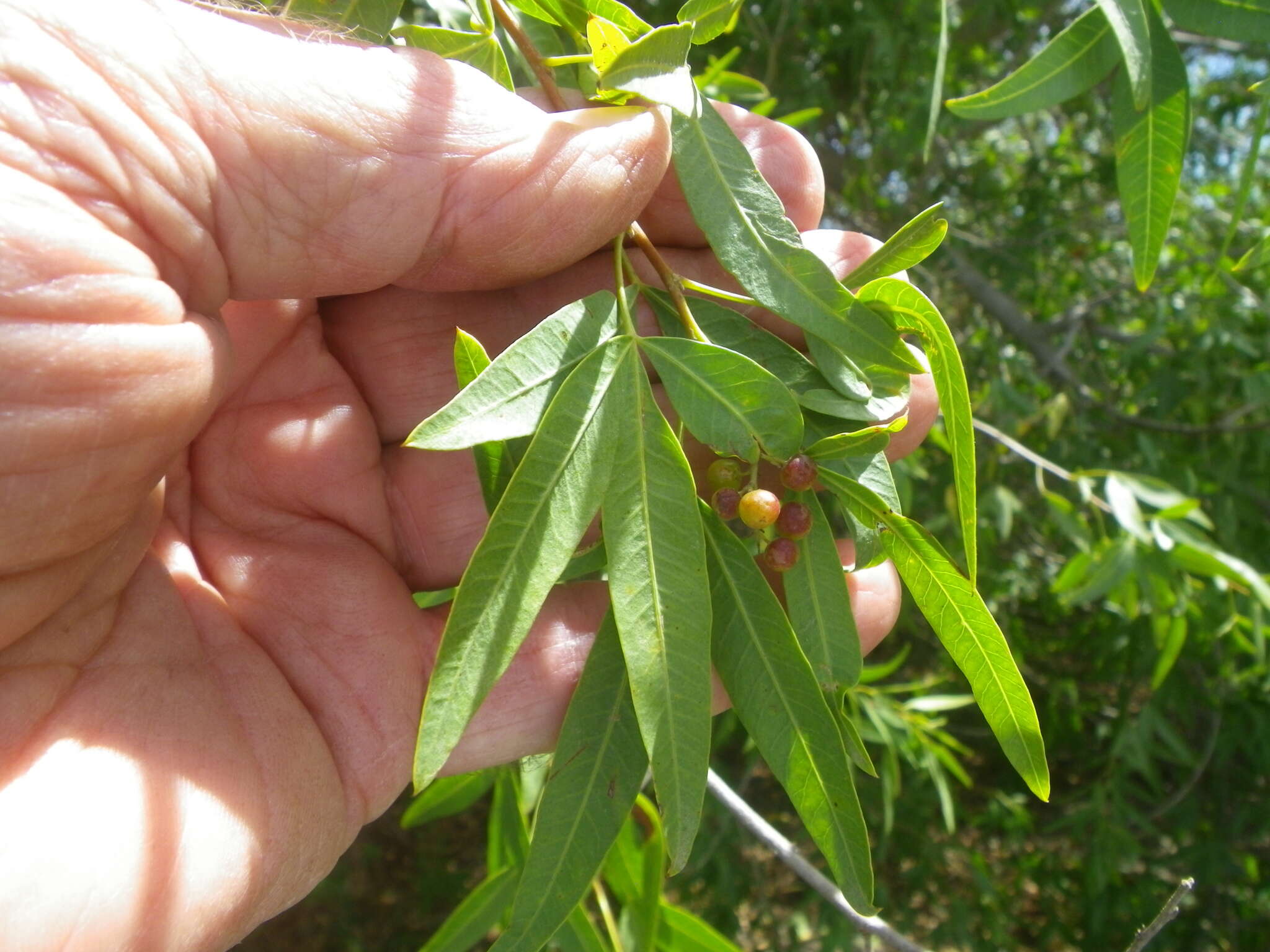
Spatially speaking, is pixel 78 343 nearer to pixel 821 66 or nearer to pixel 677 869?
pixel 677 869

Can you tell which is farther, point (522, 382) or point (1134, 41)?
point (1134, 41)

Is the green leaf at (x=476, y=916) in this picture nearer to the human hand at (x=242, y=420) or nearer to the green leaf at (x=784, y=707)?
the human hand at (x=242, y=420)

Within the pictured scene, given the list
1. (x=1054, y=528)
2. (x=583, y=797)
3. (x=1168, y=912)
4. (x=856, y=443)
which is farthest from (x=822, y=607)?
(x=1054, y=528)

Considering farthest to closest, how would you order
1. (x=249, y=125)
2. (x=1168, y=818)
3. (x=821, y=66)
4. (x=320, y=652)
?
(x=1168, y=818) → (x=821, y=66) → (x=320, y=652) → (x=249, y=125)

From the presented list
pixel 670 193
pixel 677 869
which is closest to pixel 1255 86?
pixel 670 193

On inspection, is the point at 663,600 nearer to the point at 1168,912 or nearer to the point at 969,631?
the point at 969,631

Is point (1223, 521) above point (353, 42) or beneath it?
beneath

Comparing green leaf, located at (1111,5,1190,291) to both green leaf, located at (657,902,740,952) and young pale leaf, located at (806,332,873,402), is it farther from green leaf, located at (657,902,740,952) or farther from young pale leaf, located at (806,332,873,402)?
green leaf, located at (657,902,740,952)
